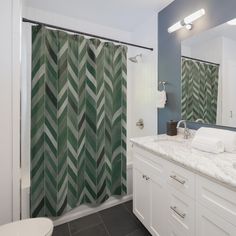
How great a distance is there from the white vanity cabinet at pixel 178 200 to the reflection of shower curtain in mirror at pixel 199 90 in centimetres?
69

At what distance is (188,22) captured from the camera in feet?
5.28

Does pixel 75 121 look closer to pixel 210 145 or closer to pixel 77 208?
pixel 77 208

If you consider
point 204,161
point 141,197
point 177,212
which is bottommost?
point 141,197

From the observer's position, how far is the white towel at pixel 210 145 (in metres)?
1.19

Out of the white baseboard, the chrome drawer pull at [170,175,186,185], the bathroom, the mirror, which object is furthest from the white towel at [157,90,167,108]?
the white baseboard

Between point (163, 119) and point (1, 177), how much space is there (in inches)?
66.7

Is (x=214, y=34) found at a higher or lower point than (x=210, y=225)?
higher

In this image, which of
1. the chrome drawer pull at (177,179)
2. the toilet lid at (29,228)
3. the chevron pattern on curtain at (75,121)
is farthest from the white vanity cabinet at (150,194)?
the toilet lid at (29,228)

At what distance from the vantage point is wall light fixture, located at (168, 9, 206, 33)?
150 cm

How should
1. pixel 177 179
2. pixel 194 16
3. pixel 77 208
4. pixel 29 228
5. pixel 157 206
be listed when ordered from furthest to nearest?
pixel 77 208
pixel 194 16
pixel 157 206
pixel 177 179
pixel 29 228

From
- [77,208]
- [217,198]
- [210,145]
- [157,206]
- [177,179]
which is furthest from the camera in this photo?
[77,208]

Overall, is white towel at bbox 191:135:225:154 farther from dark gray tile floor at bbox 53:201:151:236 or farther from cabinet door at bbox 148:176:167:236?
dark gray tile floor at bbox 53:201:151:236

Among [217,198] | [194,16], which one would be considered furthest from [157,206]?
[194,16]

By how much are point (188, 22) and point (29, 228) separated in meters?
2.12
